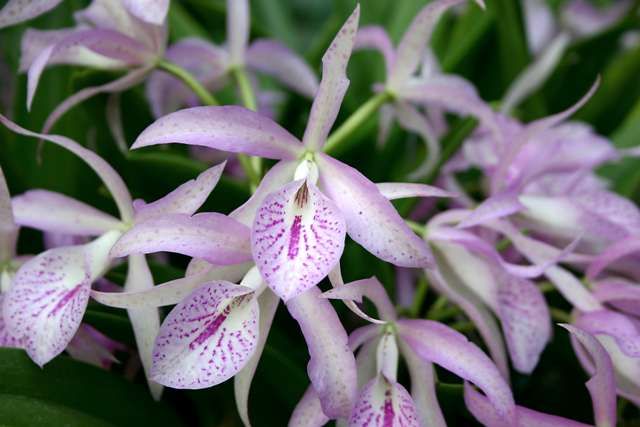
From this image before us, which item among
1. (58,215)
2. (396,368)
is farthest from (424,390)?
(58,215)

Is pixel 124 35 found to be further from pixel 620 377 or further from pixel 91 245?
pixel 620 377

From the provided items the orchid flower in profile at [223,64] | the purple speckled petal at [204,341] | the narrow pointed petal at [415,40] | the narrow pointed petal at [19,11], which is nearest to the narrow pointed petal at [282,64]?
the orchid flower in profile at [223,64]

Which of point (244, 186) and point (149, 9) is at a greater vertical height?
point (149, 9)

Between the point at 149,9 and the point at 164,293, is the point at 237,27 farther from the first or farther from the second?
the point at 164,293

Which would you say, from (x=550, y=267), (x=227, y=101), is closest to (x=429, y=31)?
(x=550, y=267)

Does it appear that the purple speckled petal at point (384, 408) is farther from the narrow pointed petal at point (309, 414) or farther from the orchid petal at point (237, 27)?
the orchid petal at point (237, 27)

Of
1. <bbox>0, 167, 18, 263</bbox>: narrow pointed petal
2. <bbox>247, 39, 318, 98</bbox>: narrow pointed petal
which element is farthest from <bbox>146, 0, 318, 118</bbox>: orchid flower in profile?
<bbox>0, 167, 18, 263</bbox>: narrow pointed petal
